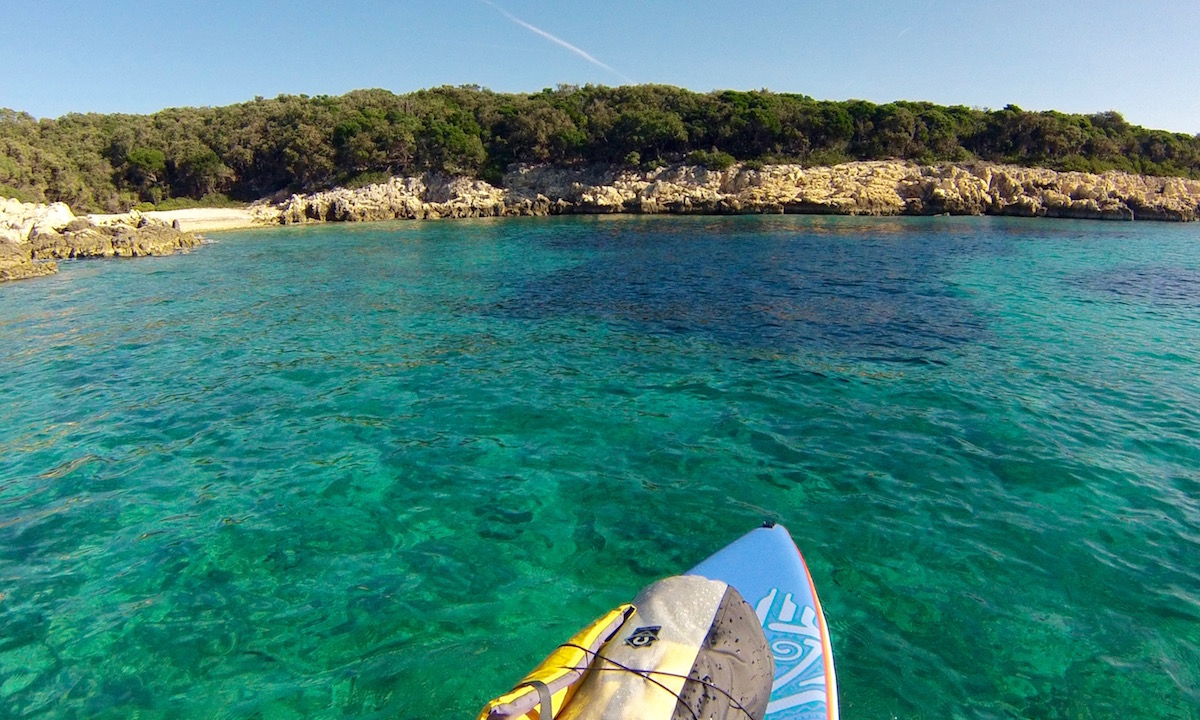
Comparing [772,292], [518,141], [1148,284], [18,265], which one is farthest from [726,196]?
[18,265]

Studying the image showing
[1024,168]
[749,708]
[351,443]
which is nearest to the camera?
[749,708]

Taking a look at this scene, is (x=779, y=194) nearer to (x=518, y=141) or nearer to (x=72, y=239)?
(x=518, y=141)

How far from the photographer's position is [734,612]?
3.64 meters

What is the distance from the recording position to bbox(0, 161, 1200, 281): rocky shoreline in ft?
162

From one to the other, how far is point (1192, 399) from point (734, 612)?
38.7ft

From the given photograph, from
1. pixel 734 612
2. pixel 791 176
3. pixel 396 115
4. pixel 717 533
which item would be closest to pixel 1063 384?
pixel 717 533

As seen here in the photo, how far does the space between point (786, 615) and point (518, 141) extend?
67.1 meters

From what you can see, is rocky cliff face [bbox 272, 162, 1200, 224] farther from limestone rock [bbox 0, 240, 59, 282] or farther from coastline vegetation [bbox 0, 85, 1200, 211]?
limestone rock [bbox 0, 240, 59, 282]

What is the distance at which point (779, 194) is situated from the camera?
53.9 metres

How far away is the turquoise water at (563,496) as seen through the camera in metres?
5.08

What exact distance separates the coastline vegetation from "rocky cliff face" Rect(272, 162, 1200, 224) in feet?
8.41

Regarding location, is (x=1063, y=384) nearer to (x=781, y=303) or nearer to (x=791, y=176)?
(x=781, y=303)

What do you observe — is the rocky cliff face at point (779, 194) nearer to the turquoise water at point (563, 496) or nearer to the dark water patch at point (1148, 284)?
the dark water patch at point (1148, 284)

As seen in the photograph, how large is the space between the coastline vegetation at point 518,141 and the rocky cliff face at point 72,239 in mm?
26637
